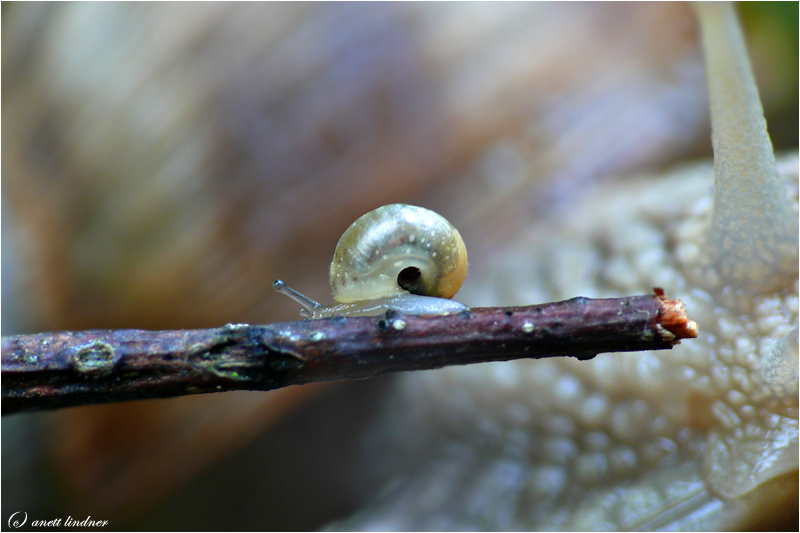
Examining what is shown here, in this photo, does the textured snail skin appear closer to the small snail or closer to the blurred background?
the blurred background

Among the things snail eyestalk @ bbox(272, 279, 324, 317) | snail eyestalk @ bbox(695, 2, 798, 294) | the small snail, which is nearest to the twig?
the small snail

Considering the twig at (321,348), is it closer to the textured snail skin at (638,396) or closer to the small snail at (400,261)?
the small snail at (400,261)

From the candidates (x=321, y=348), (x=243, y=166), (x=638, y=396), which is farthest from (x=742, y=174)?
(x=243, y=166)

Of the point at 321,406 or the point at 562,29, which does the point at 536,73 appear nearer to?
the point at 562,29

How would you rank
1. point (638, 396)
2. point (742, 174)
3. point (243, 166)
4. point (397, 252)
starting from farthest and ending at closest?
point (243, 166)
point (638, 396)
point (742, 174)
point (397, 252)

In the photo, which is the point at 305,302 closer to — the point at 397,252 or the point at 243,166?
the point at 397,252

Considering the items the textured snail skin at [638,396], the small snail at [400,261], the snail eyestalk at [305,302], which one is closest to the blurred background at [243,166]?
the textured snail skin at [638,396]
